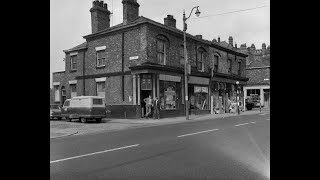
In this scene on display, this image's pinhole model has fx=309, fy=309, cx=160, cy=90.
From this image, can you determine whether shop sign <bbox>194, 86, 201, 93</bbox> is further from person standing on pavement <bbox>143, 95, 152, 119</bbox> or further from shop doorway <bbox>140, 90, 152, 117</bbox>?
person standing on pavement <bbox>143, 95, 152, 119</bbox>

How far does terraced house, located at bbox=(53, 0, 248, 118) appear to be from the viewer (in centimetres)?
2494

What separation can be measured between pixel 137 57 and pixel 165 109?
4.93 meters

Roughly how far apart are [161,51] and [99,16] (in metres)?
7.51

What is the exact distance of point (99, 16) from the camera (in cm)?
2920

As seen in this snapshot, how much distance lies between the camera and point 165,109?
25.9 m

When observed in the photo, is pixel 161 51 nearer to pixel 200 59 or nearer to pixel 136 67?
pixel 136 67

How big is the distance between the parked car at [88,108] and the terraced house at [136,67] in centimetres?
314

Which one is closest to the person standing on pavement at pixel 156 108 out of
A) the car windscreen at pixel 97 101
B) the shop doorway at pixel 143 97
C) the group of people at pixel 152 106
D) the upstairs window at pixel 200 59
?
the group of people at pixel 152 106

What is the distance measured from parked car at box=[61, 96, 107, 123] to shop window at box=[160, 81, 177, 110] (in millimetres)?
5365

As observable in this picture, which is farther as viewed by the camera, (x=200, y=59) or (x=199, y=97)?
(x=200, y=59)

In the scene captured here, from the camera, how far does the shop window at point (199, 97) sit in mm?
30062

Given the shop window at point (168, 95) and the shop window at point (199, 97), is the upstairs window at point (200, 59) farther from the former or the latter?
the shop window at point (168, 95)

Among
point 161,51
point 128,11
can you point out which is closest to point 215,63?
point 161,51
